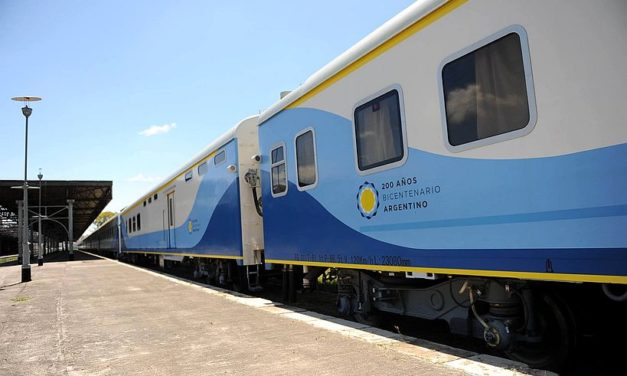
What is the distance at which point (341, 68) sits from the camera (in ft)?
19.4

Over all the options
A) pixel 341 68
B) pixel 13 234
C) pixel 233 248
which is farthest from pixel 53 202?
pixel 341 68

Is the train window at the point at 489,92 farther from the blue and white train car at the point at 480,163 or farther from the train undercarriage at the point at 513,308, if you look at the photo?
the train undercarriage at the point at 513,308

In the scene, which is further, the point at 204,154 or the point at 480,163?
the point at 204,154

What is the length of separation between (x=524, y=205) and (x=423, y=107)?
4.64 feet

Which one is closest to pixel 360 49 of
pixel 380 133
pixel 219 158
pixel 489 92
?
pixel 380 133

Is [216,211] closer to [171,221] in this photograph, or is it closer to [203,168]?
[203,168]

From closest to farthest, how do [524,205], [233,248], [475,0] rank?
[524,205]
[475,0]
[233,248]

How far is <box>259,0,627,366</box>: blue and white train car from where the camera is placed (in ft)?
10.5

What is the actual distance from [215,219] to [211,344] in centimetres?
586

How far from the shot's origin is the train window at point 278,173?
7517 mm

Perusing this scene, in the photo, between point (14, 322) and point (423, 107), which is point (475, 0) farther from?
point (14, 322)

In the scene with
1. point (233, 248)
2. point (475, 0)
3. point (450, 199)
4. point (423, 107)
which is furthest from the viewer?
point (233, 248)

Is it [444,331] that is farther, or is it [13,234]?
[13,234]

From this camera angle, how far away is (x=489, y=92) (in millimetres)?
3945
